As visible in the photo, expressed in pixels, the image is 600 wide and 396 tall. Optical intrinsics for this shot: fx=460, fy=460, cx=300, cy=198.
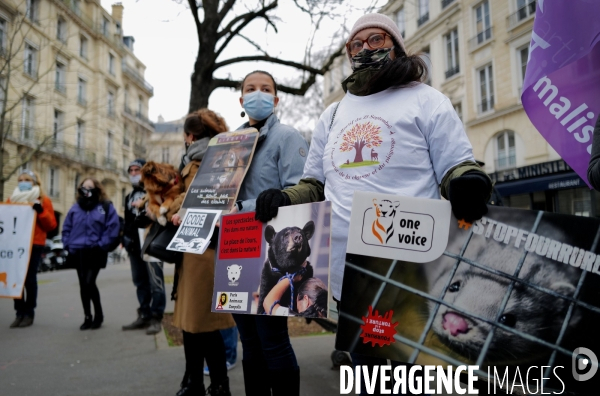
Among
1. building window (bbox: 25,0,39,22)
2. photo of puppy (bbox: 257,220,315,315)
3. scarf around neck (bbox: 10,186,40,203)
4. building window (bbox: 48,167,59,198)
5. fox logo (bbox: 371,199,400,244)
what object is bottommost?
photo of puppy (bbox: 257,220,315,315)

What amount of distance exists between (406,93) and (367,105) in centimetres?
16

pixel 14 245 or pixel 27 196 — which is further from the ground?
pixel 27 196

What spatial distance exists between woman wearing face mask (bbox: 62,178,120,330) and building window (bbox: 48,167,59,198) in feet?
98.7

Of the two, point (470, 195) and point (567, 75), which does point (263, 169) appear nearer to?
point (470, 195)

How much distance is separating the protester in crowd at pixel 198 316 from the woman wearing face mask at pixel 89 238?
3.23 metres

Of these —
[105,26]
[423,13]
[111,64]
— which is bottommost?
[423,13]

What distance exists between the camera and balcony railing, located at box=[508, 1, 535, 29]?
19234 mm

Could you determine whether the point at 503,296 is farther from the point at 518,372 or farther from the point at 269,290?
the point at 269,290

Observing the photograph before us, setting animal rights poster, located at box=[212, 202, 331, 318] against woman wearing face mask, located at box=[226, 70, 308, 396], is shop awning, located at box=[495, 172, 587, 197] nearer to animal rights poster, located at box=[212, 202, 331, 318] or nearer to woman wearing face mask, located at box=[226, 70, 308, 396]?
woman wearing face mask, located at box=[226, 70, 308, 396]

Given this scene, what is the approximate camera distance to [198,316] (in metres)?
2.93

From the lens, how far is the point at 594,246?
1374mm

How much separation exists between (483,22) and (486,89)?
316cm

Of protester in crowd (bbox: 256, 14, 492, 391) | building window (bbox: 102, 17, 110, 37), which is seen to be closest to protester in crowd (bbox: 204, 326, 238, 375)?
protester in crowd (bbox: 256, 14, 492, 391)

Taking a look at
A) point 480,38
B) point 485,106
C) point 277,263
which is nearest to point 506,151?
point 485,106
